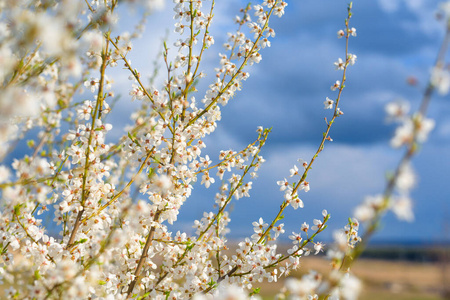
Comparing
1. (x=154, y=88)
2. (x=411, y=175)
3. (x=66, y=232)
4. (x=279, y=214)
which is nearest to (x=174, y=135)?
(x=154, y=88)

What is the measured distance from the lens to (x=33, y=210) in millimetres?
4578

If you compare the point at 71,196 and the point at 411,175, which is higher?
the point at 71,196

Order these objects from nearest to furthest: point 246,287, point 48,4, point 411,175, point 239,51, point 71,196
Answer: point 411,175 → point 48,4 → point 71,196 → point 246,287 → point 239,51

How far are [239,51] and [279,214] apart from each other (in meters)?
Result: 2.01

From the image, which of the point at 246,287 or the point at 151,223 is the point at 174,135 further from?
the point at 246,287

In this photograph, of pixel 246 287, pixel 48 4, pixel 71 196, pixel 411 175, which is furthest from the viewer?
pixel 246 287

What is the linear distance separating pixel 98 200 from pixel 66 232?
2.27ft

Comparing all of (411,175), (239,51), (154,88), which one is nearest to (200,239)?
(154,88)

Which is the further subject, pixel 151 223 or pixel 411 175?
pixel 151 223

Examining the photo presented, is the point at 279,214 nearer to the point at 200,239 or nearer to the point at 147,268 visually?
the point at 200,239

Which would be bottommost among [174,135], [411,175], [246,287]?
[411,175]

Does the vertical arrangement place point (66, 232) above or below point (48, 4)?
below

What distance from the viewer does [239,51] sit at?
5.02 m

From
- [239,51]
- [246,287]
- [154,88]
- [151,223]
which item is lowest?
[246,287]
